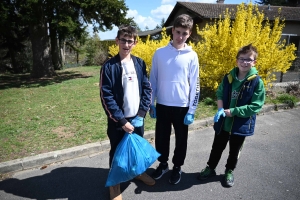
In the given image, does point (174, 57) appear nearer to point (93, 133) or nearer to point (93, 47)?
point (93, 133)

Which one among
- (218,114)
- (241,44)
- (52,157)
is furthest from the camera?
(241,44)

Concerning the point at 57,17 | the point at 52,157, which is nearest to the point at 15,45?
the point at 57,17

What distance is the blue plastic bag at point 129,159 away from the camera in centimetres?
219

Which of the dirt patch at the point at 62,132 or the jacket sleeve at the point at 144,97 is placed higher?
the jacket sleeve at the point at 144,97

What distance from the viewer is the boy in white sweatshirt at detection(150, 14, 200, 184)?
237 cm

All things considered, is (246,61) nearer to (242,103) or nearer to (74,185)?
(242,103)

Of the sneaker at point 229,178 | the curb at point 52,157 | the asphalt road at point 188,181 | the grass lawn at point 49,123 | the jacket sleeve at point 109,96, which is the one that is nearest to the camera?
the jacket sleeve at point 109,96

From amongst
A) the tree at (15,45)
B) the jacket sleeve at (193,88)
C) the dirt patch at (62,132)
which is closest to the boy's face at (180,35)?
the jacket sleeve at (193,88)

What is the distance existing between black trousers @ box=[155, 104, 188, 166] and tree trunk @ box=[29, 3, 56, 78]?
11630mm

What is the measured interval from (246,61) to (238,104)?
0.52 m

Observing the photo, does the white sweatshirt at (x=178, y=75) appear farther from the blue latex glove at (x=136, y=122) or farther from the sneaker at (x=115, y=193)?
the sneaker at (x=115, y=193)

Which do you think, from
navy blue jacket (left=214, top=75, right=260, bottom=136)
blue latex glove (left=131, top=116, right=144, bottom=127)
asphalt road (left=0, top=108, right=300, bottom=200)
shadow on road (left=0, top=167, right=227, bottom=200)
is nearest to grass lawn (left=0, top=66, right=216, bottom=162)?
asphalt road (left=0, top=108, right=300, bottom=200)

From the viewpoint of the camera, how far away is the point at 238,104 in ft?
7.99

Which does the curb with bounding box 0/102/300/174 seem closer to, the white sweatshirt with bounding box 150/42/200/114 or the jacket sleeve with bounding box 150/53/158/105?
the jacket sleeve with bounding box 150/53/158/105
